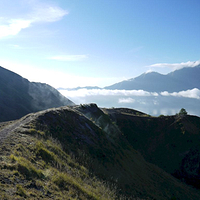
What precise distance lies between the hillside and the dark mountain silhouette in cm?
9782

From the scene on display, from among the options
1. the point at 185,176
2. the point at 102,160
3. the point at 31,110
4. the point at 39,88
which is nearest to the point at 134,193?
the point at 102,160

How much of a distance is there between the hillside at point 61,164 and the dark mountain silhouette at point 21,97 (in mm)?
97825

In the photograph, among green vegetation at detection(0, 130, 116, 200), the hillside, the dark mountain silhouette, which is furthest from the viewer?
the dark mountain silhouette

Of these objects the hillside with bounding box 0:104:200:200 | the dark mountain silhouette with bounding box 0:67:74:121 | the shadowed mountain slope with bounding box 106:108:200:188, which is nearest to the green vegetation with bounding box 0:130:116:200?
the hillside with bounding box 0:104:200:200

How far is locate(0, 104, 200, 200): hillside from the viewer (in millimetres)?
9702

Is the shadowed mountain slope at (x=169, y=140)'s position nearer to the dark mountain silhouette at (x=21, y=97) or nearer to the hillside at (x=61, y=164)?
the hillside at (x=61, y=164)

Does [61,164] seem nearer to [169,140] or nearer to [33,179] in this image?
[33,179]

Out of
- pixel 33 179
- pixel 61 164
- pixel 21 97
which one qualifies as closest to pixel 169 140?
pixel 61 164

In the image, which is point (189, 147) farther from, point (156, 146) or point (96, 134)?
point (96, 134)

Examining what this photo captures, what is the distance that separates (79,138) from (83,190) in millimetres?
14315

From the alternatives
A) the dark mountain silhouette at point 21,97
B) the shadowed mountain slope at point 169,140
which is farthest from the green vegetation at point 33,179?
the dark mountain silhouette at point 21,97

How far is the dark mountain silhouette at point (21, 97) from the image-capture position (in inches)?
4791

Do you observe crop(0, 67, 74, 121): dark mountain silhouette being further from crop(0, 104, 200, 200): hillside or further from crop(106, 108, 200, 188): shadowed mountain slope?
crop(0, 104, 200, 200): hillside

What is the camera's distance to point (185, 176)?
4906 cm
